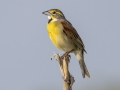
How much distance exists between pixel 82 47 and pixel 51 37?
0.55 metres

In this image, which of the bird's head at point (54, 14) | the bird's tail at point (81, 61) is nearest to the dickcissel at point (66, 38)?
the bird's tail at point (81, 61)

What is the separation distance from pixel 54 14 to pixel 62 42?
27.5 inches

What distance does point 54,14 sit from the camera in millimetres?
7492

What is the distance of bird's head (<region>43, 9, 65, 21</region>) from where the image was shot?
7434 millimetres

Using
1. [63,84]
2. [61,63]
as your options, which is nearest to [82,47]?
[61,63]

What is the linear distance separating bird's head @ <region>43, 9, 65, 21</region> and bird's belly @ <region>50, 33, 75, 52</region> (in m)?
0.49

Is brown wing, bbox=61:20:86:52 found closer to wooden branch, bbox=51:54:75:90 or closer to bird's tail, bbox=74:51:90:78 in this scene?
bird's tail, bbox=74:51:90:78

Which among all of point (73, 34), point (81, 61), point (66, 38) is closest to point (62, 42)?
point (66, 38)

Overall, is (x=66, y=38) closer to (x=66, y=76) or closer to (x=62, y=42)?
(x=62, y=42)

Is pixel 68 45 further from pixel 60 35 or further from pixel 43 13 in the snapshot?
pixel 43 13

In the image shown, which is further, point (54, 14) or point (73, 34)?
point (54, 14)

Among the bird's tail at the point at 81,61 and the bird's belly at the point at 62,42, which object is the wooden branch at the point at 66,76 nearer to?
the bird's tail at the point at 81,61

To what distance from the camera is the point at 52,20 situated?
24.2 ft

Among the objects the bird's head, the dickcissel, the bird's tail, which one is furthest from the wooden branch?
the bird's head
